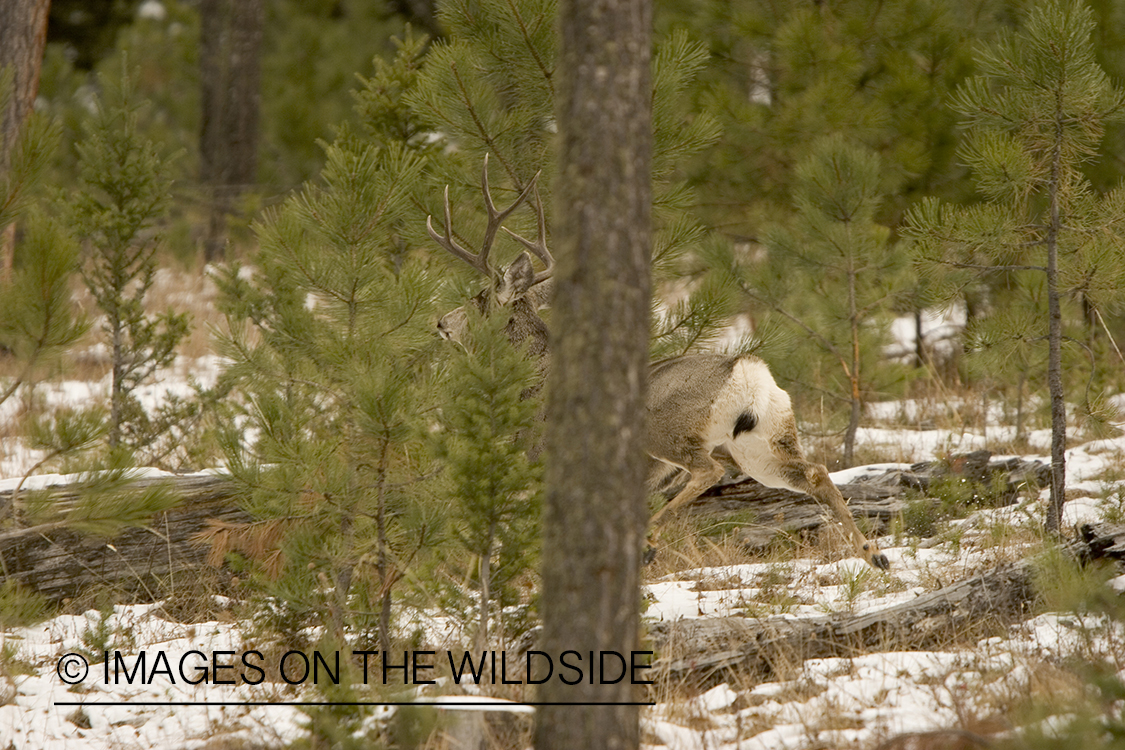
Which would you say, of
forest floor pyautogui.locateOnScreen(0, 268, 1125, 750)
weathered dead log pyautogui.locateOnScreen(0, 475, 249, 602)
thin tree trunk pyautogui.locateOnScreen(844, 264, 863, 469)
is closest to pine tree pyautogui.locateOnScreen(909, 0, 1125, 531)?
forest floor pyautogui.locateOnScreen(0, 268, 1125, 750)

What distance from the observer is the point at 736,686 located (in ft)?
13.9

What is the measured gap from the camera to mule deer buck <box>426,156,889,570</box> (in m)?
5.91

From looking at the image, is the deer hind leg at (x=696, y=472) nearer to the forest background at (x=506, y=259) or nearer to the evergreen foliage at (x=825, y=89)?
the forest background at (x=506, y=259)

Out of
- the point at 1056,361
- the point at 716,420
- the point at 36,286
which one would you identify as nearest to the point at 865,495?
the point at 716,420

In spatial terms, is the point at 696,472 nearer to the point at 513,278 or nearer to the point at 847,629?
the point at 513,278

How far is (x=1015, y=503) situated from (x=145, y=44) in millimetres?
15641

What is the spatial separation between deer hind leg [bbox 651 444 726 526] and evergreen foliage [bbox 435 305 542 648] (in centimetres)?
183

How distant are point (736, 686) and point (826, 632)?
535 mm

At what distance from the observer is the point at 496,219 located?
19.6 feet

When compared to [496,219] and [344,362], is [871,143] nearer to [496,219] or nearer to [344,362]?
[496,219]

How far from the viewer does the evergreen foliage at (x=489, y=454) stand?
4.31 m

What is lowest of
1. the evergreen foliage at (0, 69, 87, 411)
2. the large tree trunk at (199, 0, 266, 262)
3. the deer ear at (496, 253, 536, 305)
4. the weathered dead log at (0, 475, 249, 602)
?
the weathered dead log at (0, 475, 249, 602)

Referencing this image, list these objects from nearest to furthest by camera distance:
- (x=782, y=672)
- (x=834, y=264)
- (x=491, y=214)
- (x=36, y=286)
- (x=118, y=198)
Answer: (x=36, y=286) → (x=782, y=672) → (x=491, y=214) → (x=118, y=198) → (x=834, y=264)

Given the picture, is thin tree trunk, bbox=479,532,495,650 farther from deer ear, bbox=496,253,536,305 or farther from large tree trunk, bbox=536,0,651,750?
deer ear, bbox=496,253,536,305
